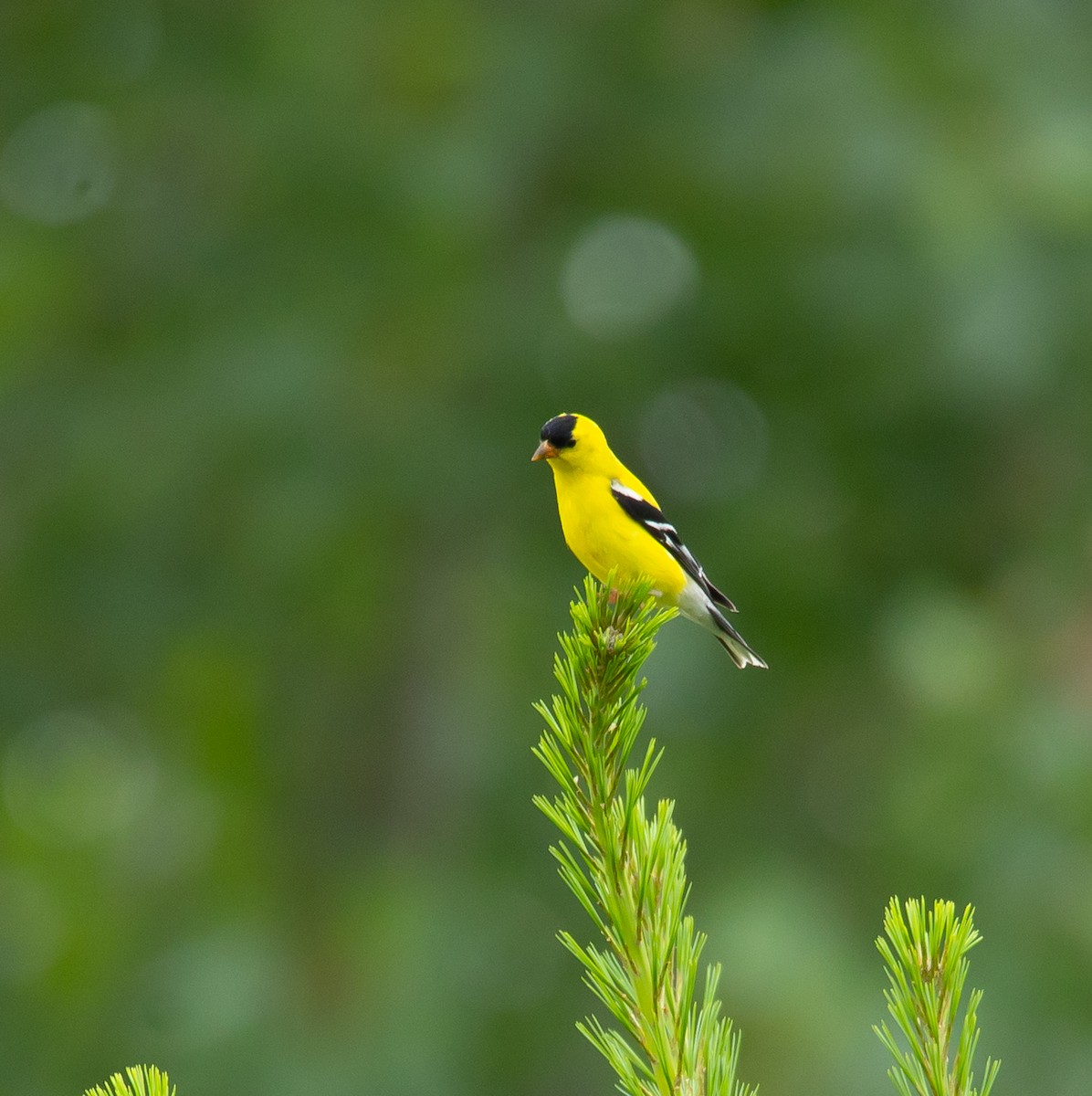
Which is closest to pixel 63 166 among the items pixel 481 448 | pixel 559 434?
pixel 481 448

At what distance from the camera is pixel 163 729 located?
27.5ft

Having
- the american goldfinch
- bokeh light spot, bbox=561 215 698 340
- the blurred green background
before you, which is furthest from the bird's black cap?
bokeh light spot, bbox=561 215 698 340

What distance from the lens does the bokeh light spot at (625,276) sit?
7129 mm

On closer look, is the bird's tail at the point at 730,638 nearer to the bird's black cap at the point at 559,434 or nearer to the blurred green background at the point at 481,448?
the bird's black cap at the point at 559,434

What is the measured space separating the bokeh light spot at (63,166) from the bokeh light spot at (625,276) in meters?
2.45

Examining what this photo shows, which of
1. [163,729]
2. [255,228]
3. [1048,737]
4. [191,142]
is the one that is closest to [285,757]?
[163,729]

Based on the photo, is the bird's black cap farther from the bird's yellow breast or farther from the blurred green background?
the blurred green background

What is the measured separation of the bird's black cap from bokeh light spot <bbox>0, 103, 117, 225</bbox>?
4.86 meters

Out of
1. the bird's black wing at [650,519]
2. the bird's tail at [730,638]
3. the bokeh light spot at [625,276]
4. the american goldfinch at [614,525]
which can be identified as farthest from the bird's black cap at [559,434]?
the bokeh light spot at [625,276]

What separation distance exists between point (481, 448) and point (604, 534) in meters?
3.70

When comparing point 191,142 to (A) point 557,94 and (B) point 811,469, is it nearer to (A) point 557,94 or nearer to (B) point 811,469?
(A) point 557,94

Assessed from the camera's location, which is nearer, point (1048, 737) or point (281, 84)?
point (1048, 737)

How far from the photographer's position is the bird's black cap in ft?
11.5

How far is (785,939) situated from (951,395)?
8.16 ft
